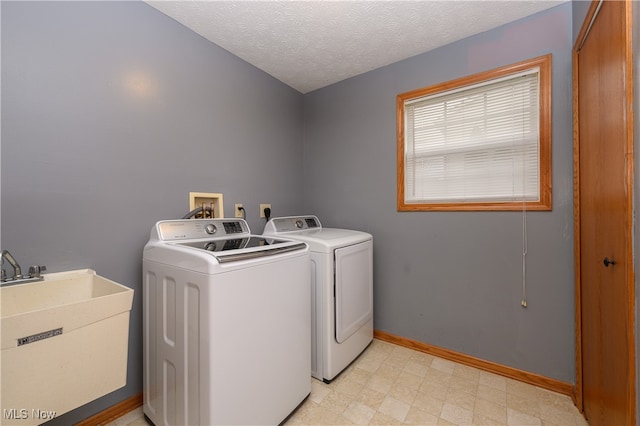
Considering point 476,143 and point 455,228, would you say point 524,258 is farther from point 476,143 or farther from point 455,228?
point 476,143

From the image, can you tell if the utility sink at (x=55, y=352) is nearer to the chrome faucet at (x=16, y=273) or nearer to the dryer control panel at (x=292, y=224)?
the chrome faucet at (x=16, y=273)

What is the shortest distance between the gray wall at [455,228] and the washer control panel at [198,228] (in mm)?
1083

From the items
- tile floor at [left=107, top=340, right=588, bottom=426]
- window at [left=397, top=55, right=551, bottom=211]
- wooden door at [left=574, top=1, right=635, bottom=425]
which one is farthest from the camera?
window at [left=397, top=55, right=551, bottom=211]

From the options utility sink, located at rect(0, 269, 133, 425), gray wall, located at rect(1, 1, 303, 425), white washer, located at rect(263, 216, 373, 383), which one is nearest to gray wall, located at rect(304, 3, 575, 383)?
white washer, located at rect(263, 216, 373, 383)

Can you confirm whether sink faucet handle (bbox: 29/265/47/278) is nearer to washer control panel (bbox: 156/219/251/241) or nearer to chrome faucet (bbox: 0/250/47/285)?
chrome faucet (bbox: 0/250/47/285)

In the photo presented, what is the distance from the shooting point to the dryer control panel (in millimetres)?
2064

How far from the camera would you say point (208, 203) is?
1.93 m

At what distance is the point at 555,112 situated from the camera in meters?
1.65

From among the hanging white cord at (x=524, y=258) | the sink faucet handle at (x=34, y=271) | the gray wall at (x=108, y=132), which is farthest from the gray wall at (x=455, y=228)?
the sink faucet handle at (x=34, y=271)

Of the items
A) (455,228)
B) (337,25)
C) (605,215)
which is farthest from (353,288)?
(337,25)

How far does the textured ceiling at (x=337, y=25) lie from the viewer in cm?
161

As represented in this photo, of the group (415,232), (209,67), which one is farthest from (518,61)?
(209,67)

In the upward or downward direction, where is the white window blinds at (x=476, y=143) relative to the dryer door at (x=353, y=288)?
upward

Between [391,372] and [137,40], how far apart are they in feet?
8.93
